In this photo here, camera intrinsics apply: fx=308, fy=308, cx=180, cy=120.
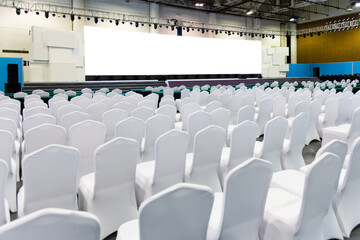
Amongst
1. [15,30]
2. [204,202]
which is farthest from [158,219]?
[15,30]

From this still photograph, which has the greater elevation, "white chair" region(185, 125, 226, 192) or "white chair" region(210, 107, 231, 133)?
"white chair" region(210, 107, 231, 133)

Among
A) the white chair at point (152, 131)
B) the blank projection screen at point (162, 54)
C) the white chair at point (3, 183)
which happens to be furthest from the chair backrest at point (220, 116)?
the blank projection screen at point (162, 54)

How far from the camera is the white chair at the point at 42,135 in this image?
11.1 feet

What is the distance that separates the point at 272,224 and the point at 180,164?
1100mm

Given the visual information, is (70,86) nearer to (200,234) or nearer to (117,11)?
(117,11)

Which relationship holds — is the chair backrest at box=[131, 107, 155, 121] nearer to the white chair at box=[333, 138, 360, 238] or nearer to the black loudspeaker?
the white chair at box=[333, 138, 360, 238]

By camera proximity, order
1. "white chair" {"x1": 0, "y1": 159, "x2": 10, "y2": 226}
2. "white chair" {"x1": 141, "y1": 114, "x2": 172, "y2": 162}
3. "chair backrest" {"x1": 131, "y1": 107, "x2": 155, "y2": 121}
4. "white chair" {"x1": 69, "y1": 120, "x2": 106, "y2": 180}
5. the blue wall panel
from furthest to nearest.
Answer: the blue wall panel < "chair backrest" {"x1": 131, "y1": 107, "x2": 155, "y2": 121} < "white chair" {"x1": 141, "y1": 114, "x2": 172, "y2": 162} < "white chair" {"x1": 69, "y1": 120, "x2": 106, "y2": 180} < "white chair" {"x1": 0, "y1": 159, "x2": 10, "y2": 226}

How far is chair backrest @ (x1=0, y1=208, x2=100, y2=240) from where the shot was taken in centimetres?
103

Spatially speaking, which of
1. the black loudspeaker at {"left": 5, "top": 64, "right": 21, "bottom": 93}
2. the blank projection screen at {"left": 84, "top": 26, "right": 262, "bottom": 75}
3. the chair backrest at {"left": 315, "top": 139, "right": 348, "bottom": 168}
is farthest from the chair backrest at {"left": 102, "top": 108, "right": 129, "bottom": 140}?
the blank projection screen at {"left": 84, "top": 26, "right": 262, "bottom": 75}

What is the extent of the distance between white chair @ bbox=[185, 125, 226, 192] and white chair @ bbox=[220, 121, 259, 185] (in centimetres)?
14

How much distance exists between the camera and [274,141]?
3.75m

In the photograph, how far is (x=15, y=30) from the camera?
18.1 m

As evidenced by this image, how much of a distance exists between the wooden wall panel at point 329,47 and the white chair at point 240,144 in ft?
82.2

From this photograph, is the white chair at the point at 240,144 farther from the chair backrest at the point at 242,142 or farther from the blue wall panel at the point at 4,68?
the blue wall panel at the point at 4,68
